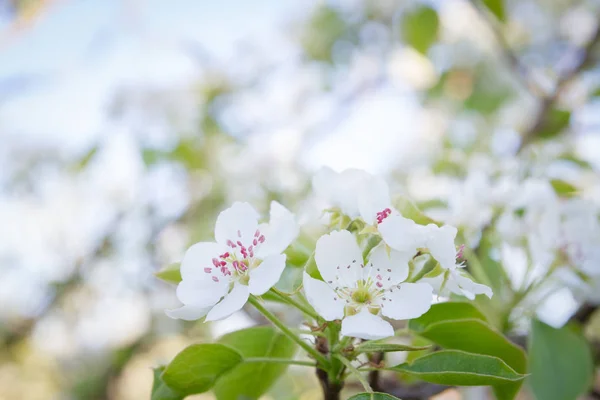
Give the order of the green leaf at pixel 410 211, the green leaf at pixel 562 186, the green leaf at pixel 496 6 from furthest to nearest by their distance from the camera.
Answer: the green leaf at pixel 496 6 → the green leaf at pixel 562 186 → the green leaf at pixel 410 211

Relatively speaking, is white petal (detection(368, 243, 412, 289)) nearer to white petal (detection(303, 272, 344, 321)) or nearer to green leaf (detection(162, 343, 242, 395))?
white petal (detection(303, 272, 344, 321))

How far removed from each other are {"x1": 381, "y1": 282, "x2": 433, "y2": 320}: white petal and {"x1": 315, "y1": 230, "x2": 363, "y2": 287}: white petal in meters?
0.04

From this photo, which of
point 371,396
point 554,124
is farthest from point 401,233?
point 554,124

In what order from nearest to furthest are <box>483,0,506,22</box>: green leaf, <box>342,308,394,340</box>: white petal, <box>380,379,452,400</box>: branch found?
<box>342,308,394,340</box>: white petal < <box>380,379,452,400</box>: branch < <box>483,0,506,22</box>: green leaf

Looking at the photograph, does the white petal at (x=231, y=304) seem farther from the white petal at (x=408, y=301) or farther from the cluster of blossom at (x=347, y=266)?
the white petal at (x=408, y=301)

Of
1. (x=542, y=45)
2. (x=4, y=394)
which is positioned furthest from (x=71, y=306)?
(x=542, y=45)

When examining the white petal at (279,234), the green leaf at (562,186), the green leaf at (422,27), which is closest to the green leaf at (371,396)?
the white petal at (279,234)

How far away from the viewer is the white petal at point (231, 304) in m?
0.46

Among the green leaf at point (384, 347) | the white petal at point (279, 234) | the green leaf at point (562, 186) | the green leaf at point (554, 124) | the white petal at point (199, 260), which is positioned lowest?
the green leaf at point (554, 124)

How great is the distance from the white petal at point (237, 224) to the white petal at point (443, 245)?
0.58 feet

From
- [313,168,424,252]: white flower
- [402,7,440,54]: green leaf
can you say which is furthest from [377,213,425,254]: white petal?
[402,7,440,54]: green leaf

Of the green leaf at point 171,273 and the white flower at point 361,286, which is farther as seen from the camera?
the green leaf at point 171,273

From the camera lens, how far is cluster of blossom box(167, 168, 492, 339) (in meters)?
0.46

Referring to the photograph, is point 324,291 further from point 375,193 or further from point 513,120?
point 513,120
